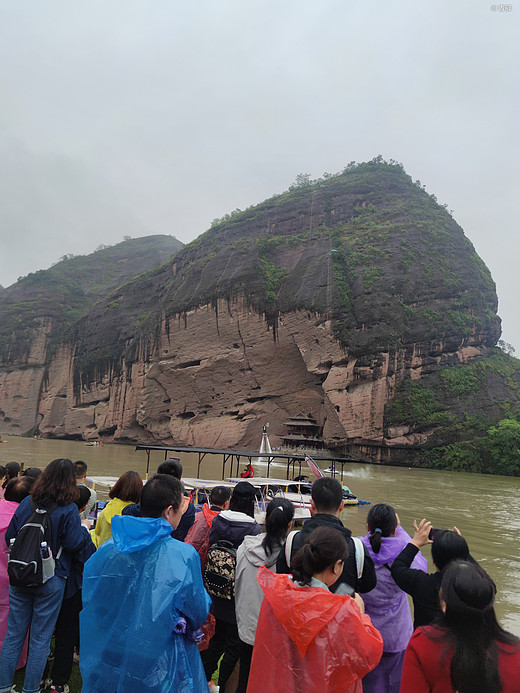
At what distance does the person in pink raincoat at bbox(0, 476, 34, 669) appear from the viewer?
350 centimetres

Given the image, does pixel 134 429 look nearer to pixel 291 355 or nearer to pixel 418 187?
pixel 291 355

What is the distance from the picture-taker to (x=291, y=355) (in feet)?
148

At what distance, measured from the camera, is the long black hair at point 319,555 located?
2158 mm

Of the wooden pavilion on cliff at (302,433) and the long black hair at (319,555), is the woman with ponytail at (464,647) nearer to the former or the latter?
the long black hair at (319,555)

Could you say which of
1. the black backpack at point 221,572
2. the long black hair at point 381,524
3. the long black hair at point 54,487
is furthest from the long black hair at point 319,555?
the long black hair at point 54,487

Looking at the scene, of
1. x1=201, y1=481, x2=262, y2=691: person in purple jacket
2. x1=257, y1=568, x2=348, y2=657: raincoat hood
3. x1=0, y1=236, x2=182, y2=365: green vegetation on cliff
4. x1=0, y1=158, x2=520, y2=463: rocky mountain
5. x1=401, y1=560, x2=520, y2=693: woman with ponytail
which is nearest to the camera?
x1=401, y1=560, x2=520, y2=693: woman with ponytail

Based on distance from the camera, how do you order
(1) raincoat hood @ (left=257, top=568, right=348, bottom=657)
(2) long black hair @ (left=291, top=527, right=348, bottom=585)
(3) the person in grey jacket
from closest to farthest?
1. (1) raincoat hood @ (left=257, top=568, right=348, bottom=657)
2. (2) long black hair @ (left=291, top=527, right=348, bottom=585)
3. (3) the person in grey jacket

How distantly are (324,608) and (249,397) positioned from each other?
44413 millimetres

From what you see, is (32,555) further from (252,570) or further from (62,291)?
(62,291)

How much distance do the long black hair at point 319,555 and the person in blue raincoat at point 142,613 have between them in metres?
0.58

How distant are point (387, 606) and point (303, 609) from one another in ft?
4.21

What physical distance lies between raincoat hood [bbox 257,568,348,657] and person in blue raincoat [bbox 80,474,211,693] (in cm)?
51

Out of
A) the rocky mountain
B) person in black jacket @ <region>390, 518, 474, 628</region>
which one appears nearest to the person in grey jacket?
person in black jacket @ <region>390, 518, 474, 628</region>

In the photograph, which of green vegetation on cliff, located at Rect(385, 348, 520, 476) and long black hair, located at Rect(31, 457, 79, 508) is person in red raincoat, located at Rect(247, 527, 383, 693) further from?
green vegetation on cliff, located at Rect(385, 348, 520, 476)
